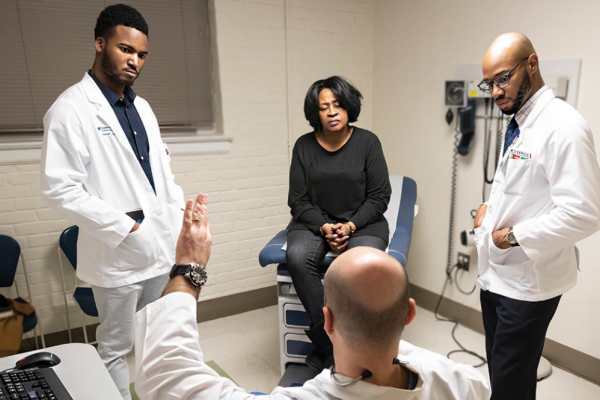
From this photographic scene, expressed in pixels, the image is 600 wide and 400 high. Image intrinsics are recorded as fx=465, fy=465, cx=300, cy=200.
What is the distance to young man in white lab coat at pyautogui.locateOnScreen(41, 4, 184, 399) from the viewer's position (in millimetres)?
1749

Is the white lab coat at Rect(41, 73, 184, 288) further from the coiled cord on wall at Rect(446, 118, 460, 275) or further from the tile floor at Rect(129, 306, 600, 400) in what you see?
the coiled cord on wall at Rect(446, 118, 460, 275)

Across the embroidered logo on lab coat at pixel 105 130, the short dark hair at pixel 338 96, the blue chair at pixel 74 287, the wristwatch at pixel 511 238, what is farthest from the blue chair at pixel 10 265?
the wristwatch at pixel 511 238

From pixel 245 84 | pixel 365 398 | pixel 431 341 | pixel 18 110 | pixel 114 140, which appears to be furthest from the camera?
pixel 245 84

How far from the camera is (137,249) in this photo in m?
1.88

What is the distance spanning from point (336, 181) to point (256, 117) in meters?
1.05

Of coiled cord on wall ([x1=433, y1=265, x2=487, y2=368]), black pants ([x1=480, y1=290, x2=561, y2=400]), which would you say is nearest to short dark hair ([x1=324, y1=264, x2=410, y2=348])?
black pants ([x1=480, y1=290, x2=561, y2=400])

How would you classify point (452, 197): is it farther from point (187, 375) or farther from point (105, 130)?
point (187, 375)

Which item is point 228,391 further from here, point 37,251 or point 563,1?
point 563,1

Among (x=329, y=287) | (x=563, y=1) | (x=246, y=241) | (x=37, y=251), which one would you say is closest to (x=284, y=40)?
(x=246, y=241)

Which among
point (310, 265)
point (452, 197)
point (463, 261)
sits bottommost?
point (463, 261)

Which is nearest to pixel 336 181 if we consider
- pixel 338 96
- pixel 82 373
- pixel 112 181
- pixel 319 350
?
pixel 338 96

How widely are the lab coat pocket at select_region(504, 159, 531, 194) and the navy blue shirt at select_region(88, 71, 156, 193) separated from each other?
1.44 meters

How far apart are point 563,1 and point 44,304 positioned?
3.28 meters

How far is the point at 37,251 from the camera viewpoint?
268 cm
